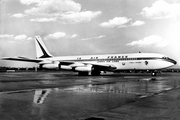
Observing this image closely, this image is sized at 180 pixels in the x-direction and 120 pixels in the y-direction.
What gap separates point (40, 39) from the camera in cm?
4444

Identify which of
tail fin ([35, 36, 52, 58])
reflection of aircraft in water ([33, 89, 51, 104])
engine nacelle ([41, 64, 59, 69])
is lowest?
reflection of aircraft in water ([33, 89, 51, 104])

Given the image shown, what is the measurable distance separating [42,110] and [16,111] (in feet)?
2.34

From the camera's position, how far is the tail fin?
4366cm

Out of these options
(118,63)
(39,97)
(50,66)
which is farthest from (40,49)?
(39,97)

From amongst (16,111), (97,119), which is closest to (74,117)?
(97,119)

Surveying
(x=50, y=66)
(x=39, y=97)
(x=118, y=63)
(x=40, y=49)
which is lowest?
(x=39, y=97)

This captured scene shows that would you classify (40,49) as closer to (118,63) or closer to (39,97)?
(118,63)

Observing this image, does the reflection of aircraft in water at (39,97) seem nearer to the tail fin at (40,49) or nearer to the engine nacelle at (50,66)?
the engine nacelle at (50,66)

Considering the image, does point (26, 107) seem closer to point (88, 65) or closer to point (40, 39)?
point (88, 65)

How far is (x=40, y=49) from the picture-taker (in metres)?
43.8

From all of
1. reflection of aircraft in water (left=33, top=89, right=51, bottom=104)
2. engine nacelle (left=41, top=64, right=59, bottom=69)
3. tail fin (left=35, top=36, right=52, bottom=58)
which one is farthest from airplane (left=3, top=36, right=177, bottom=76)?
reflection of aircraft in water (left=33, top=89, right=51, bottom=104)

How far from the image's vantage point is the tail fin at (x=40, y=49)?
43.7 metres

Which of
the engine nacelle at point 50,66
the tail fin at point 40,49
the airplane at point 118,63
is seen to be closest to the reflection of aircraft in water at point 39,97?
the airplane at point 118,63

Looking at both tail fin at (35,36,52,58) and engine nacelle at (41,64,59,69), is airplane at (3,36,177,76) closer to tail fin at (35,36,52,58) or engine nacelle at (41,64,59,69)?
engine nacelle at (41,64,59,69)
